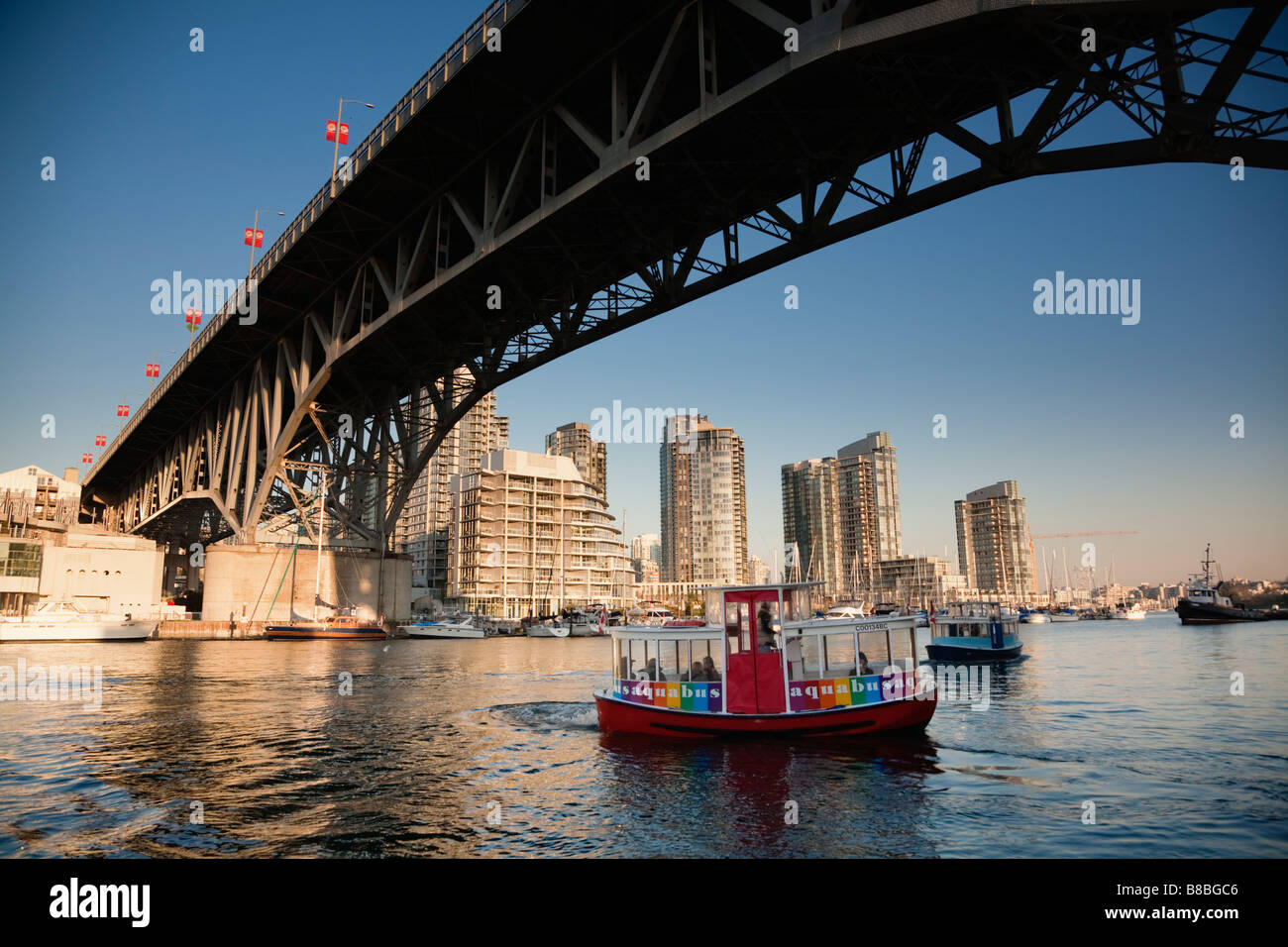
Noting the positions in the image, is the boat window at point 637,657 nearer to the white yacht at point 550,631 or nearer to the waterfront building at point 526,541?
the white yacht at point 550,631

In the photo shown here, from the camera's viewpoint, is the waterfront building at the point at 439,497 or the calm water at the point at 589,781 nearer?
the calm water at the point at 589,781

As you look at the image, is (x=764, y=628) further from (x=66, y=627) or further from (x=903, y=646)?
(x=66, y=627)

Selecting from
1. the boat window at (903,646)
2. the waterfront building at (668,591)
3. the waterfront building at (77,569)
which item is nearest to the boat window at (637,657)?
the boat window at (903,646)

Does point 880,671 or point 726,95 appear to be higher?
point 726,95

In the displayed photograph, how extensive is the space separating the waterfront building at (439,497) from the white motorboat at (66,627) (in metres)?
62.7

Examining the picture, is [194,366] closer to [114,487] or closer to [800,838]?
[800,838]

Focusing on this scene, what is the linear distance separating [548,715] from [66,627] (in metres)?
51.5

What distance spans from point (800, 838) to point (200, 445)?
78.4 m

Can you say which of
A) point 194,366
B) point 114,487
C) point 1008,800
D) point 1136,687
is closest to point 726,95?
point 1008,800

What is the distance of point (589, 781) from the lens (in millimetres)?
14930

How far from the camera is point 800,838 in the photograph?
11.0m

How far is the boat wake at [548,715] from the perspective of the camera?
21719mm

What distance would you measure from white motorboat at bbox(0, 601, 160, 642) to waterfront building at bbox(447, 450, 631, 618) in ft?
174
